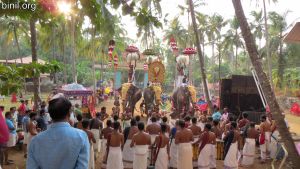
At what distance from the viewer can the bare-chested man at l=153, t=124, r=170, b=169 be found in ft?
27.6

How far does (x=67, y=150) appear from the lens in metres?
2.51

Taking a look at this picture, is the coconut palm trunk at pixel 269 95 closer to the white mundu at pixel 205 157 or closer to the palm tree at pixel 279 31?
the white mundu at pixel 205 157

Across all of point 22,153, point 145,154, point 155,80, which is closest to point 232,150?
point 145,154

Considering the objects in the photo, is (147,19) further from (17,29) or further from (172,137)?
(17,29)

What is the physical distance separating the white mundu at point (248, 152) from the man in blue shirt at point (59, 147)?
26.5ft

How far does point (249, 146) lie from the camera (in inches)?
387

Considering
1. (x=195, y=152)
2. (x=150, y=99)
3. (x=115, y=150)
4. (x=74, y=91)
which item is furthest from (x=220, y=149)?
(x=74, y=91)

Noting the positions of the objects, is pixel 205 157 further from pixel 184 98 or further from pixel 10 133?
pixel 184 98

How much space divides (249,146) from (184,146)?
8.09 feet

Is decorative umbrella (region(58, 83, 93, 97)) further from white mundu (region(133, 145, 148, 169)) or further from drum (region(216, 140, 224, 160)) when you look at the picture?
white mundu (region(133, 145, 148, 169))

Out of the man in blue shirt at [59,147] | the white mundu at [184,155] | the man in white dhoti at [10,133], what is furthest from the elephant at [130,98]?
the man in blue shirt at [59,147]

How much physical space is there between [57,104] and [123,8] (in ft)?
3.06

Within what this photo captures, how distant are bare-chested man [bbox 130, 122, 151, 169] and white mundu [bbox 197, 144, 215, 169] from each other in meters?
1.60

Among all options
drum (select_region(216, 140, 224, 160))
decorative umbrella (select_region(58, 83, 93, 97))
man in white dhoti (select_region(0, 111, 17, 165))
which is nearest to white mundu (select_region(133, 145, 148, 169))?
drum (select_region(216, 140, 224, 160))
